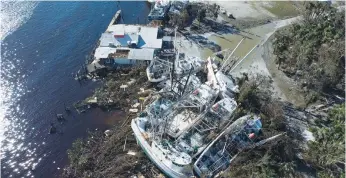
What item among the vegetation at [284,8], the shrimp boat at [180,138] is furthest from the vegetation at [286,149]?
A: the vegetation at [284,8]

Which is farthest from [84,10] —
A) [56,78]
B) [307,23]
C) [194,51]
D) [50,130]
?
[307,23]

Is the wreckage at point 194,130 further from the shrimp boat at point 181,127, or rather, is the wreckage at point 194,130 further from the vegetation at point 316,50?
the vegetation at point 316,50

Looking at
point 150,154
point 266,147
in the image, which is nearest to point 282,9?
point 266,147

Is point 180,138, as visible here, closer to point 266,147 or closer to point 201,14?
point 266,147

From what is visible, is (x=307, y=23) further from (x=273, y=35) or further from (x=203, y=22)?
(x=203, y=22)

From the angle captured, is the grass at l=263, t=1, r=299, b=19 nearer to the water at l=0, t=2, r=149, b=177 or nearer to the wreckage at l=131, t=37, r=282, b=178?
the water at l=0, t=2, r=149, b=177

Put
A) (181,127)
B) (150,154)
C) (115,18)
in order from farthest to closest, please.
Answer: (115,18) < (181,127) < (150,154)

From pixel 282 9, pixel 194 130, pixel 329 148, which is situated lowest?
pixel 194 130

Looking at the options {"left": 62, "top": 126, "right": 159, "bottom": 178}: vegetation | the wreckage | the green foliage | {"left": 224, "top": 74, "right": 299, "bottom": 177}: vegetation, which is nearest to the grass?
{"left": 224, "top": 74, "right": 299, "bottom": 177}: vegetation
